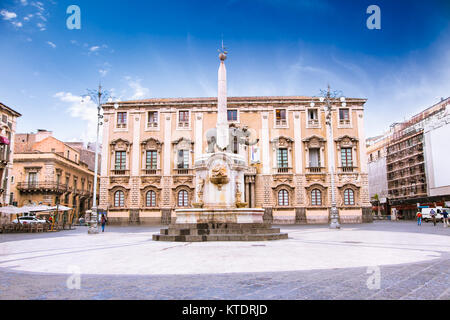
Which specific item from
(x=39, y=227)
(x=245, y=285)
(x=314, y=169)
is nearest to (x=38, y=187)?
(x=39, y=227)

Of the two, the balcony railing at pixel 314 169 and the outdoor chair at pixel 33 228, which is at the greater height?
the balcony railing at pixel 314 169

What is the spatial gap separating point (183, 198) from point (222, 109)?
1980 centimetres

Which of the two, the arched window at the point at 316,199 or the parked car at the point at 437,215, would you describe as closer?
the arched window at the point at 316,199

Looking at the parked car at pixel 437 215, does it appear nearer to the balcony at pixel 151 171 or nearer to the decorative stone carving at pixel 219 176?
the balcony at pixel 151 171

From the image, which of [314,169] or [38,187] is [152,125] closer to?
[38,187]

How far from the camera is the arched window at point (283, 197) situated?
3612 centimetres

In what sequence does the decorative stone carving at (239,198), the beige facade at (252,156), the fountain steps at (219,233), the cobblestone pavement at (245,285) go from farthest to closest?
1. the beige facade at (252,156)
2. the decorative stone carving at (239,198)
3. the fountain steps at (219,233)
4. the cobblestone pavement at (245,285)

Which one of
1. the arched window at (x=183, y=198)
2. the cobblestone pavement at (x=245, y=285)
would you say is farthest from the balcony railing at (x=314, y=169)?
the cobblestone pavement at (x=245, y=285)

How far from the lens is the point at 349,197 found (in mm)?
35906

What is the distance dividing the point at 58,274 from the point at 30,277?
1.61ft

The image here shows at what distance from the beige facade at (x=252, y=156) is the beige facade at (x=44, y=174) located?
843 cm

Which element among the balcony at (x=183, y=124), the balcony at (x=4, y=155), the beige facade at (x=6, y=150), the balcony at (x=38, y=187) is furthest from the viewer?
the balcony at (x=38, y=187)

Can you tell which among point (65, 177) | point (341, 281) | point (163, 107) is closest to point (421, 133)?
point (163, 107)

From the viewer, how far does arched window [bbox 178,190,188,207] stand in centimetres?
3625
